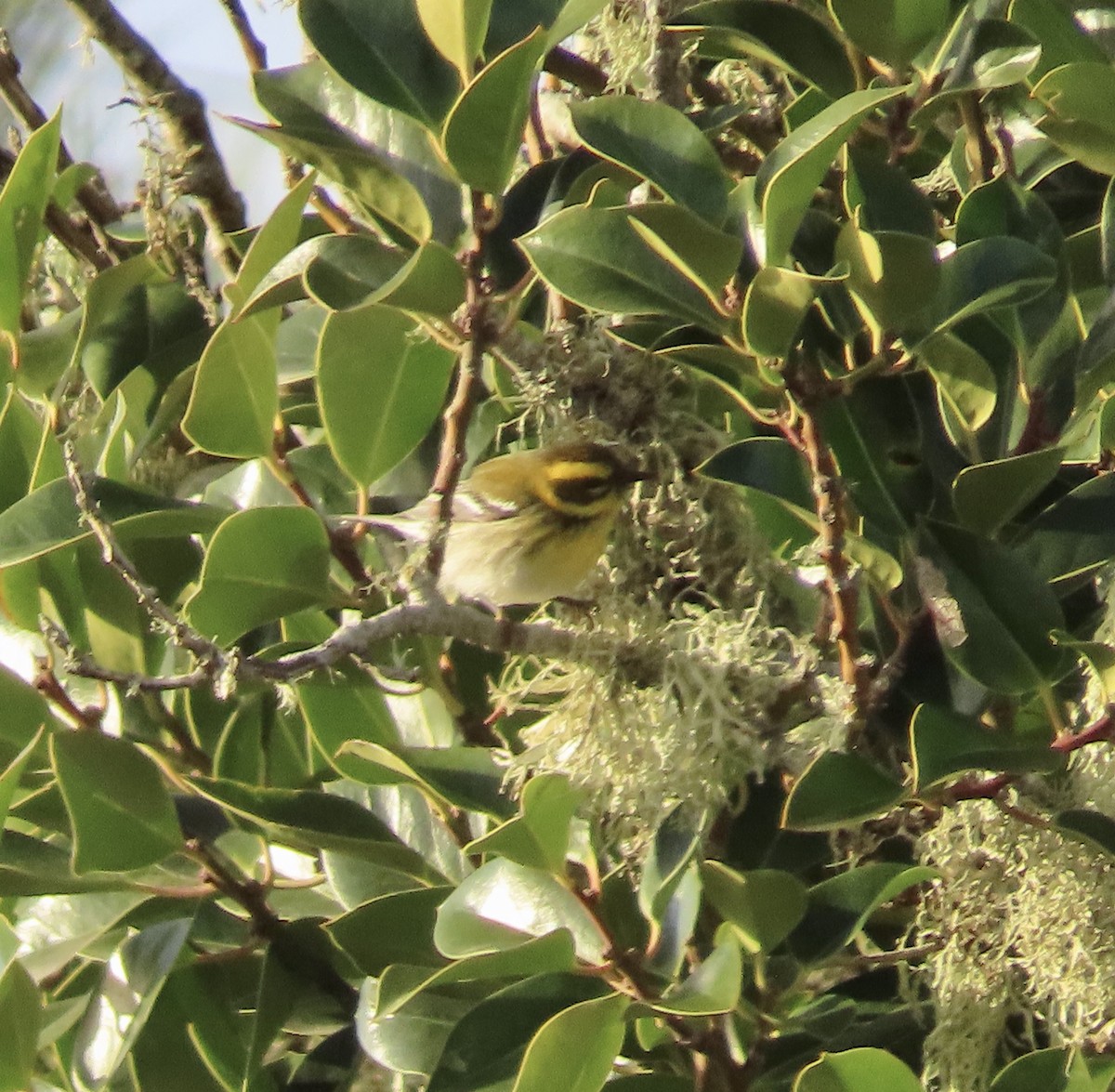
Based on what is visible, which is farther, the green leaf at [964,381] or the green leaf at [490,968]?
the green leaf at [964,381]

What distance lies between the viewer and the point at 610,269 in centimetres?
128

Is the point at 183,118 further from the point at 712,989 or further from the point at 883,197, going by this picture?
the point at 712,989

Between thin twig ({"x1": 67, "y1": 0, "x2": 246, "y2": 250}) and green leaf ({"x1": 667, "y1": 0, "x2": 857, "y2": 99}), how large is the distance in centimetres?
72

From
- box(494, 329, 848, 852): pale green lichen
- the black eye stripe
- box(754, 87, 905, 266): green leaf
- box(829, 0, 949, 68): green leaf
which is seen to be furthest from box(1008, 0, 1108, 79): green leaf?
the black eye stripe

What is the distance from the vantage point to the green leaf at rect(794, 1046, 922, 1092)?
1.23 m

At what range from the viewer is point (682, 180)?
1.27 m

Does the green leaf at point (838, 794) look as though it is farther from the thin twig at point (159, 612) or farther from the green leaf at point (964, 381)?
the thin twig at point (159, 612)

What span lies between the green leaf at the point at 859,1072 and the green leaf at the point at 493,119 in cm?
79

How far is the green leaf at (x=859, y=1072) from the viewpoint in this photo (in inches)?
48.6

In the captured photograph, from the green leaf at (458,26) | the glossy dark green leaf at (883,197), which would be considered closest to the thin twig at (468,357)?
the green leaf at (458,26)

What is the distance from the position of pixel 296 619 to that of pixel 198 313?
0.41 meters

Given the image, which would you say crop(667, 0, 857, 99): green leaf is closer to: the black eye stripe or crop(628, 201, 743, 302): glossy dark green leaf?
crop(628, 201, 743, 302): glossy dark green leaf

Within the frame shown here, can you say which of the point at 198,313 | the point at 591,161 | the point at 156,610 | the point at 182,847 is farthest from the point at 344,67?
the point at 182,847

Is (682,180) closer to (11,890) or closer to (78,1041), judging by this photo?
(11,890)
